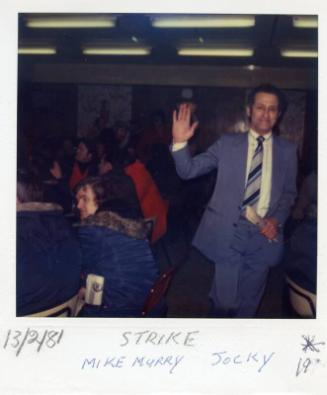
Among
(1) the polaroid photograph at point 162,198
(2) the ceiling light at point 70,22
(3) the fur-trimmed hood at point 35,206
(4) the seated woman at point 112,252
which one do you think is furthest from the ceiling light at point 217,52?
(3) the fur-trimmed hood at point 35,206

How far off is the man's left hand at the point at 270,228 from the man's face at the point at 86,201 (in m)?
0.61

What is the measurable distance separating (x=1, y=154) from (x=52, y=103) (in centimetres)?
25

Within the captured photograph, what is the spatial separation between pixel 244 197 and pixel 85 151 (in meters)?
0.59

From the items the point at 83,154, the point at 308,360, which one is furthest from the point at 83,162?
the point at 308,360

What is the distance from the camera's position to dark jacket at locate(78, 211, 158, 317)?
7.20 feet

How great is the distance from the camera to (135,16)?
2109mm

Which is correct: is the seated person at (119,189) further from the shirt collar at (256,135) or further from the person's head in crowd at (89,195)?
the shirt collar at (256,135)

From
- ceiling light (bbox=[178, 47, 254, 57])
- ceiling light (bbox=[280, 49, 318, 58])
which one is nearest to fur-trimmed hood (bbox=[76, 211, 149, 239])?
ceiling light (bbox=[178, 47, 254, 57])

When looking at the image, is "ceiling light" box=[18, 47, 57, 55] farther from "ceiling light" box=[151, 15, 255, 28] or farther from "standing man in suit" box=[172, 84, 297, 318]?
"standing man in suit" box=[172, 84, 297, 318]

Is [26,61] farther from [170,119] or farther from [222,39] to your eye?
[222,39]

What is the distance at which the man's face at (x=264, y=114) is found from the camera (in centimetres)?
218

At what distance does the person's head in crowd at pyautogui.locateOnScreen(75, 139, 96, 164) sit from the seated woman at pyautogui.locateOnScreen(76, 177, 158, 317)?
8 centimetres
